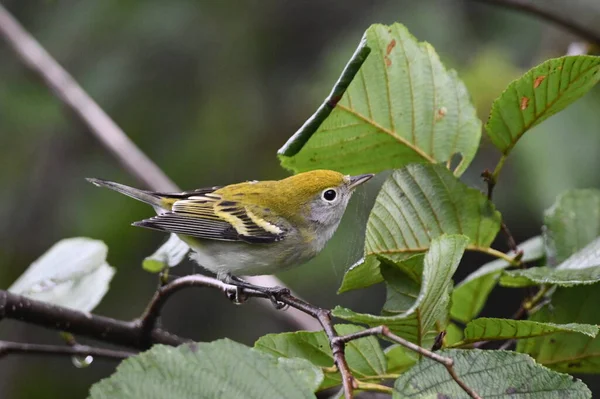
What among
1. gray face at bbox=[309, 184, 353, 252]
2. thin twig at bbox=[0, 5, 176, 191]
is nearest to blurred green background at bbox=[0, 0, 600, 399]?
thin twig at bbox=[0, 5, 176, 191]

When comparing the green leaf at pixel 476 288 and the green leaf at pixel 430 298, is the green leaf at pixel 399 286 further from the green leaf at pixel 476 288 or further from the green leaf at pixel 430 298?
the green leaf at pixel 476 288

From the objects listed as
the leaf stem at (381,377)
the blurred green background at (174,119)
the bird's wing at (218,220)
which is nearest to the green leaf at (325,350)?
the leaf stem at (381,377)

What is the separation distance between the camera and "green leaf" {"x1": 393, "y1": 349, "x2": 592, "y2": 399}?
1.23 metres

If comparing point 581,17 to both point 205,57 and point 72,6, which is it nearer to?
point 205,57

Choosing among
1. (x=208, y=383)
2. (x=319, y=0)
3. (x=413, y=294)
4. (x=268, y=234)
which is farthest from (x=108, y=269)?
(x=319, y=0)

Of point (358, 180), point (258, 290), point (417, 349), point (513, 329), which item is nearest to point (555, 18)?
point (358, 180)

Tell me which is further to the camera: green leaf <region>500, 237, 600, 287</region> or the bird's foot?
the bird's foot

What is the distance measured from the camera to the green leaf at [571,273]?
1.52 meters

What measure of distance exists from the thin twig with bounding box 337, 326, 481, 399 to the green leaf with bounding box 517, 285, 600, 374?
1.90ft

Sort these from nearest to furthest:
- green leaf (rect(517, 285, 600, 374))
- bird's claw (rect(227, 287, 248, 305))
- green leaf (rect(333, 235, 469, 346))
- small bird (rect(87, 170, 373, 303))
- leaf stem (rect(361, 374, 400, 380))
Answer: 1. green leaf (rect(333, 235, 469, 346))
2. leaf stem (rect(361, 374, 400, 380))
3. green leaf (rect(517, 285, 600, 374))
4. bird's claw (rect(227, 287, 248, 305))
5. small bird (rect(87, 170, 373, 303))

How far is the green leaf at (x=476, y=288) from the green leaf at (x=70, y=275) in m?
0.94

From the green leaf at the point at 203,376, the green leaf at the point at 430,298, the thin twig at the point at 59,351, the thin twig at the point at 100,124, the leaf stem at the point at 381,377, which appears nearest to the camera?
the green leaf at the point at 203,376

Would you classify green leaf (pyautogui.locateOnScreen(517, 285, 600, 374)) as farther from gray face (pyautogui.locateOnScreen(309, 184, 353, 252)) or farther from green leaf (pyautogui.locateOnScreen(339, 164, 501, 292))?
gray face (pyautogui.locateOnScreen(309, 184, 353, 252))

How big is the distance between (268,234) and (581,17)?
5.16ft
